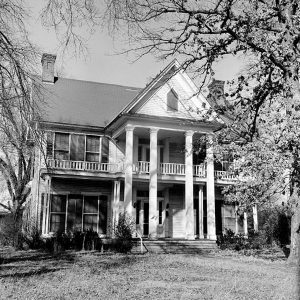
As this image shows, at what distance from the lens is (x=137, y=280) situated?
9.95m

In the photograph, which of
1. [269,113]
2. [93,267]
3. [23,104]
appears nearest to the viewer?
[23,104]

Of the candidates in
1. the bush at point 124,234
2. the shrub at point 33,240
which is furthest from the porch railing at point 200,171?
the shrub at point 33,240

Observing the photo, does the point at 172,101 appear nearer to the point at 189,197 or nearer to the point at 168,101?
the point at 168,101

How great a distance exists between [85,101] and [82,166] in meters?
5.17

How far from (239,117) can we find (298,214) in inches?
92.3

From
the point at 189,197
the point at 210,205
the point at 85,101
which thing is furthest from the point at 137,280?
the point at 85,101

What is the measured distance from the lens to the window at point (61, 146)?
2342 cm

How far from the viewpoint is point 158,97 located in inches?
909

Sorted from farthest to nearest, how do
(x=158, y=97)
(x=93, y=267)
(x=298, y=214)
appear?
1. (x=158, y=97)
2. (x=93, y=267)
3. (x=298, y=214)

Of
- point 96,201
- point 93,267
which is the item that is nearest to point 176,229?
point 96,201

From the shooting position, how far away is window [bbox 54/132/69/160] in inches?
→ 922

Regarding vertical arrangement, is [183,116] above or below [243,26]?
above

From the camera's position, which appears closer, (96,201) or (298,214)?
(298,214)

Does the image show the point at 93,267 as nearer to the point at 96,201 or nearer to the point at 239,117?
the point at 239,117
